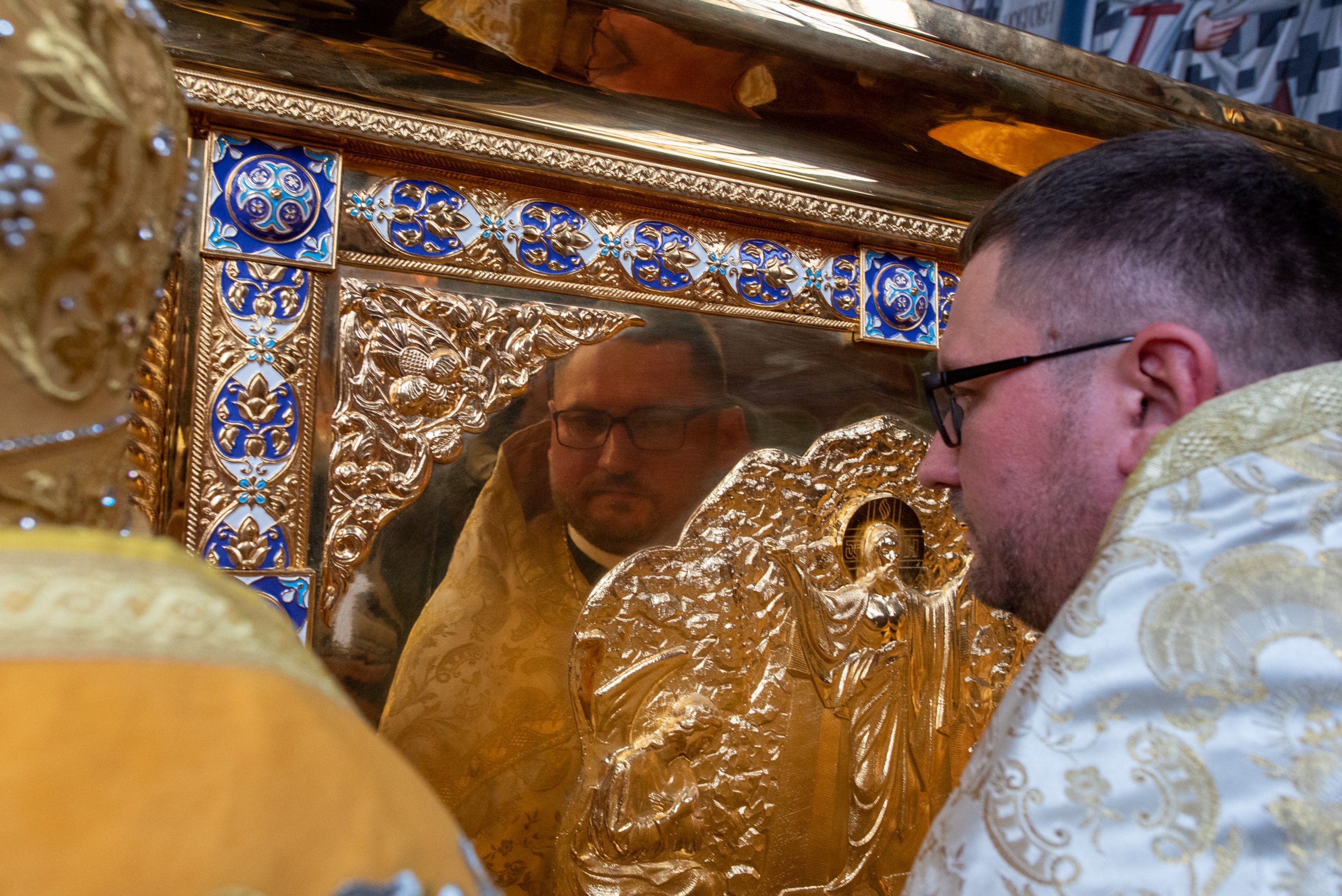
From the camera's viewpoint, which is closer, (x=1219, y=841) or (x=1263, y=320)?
(x=1219, y=841)

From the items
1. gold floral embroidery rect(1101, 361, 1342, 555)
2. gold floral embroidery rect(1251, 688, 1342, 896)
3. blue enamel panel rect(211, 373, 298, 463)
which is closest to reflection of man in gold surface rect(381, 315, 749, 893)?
blue enamel panel rect(211, 373, 298, 463)

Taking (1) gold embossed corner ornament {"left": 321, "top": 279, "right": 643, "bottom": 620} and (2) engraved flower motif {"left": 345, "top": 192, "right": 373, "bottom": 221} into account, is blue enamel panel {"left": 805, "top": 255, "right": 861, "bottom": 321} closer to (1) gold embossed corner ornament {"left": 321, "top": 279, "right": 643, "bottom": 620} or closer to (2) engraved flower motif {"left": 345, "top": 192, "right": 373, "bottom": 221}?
(1) gold embossed corner ornament {"left": 321, "top": 279, "right": 643, "bottom": 620}

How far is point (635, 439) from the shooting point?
3.55 ft

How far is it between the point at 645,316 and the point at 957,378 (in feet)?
1.25

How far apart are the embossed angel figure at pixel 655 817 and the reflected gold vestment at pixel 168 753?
77 cm

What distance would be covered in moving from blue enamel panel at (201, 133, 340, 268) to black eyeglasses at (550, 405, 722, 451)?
303 millimetres

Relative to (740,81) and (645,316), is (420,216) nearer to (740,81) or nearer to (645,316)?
(645,316)

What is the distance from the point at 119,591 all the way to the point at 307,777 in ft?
0.27

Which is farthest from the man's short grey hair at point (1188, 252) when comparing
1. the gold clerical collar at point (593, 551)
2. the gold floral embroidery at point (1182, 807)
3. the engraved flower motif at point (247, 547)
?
the engraved flower motif at point (247, 547)

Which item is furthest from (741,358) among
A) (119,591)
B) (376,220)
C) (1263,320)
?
(119,591)

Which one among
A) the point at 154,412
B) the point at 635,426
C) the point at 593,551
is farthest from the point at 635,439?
the point at 154,412

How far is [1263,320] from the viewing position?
0.76 metres

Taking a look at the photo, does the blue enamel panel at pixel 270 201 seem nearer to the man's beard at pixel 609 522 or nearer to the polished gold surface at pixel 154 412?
the polished gold surface at pixel 154 412

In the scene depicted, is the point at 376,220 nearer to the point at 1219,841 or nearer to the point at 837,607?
the point at 837,607
